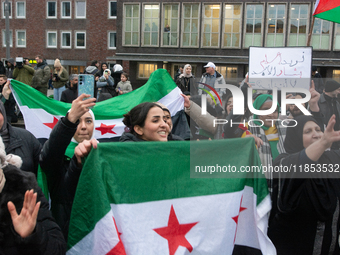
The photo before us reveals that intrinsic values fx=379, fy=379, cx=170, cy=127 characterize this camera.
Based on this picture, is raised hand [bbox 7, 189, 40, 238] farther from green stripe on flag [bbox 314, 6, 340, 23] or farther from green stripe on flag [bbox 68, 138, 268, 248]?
green stripe on flag [bbox 314, 6, 340, 23]

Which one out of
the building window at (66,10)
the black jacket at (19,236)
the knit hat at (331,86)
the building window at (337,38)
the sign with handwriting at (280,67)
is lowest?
the black jacket at (19,236)

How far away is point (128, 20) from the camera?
2691cm

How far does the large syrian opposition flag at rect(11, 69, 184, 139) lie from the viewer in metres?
5.00

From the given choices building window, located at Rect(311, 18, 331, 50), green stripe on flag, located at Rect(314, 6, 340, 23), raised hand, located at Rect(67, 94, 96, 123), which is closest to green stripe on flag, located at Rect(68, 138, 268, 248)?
raised hand, located at Rect(67, 94, 96, 123)

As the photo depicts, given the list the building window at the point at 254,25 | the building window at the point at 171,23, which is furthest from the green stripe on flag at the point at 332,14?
the building window at the point at 171,23

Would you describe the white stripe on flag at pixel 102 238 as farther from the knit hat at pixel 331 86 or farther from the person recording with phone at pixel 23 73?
the person recording with phone at pixel 23 73

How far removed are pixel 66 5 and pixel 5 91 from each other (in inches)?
1224

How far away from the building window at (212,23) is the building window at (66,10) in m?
14.7

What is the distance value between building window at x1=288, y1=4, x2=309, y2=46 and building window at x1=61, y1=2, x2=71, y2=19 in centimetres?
2000

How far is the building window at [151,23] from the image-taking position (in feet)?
86.8

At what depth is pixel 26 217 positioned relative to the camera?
192cm

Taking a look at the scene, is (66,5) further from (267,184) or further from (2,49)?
(267,184)

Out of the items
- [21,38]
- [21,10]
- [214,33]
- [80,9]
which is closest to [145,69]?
[214,33]

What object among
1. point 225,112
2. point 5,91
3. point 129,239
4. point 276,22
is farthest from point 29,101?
point 276,22
